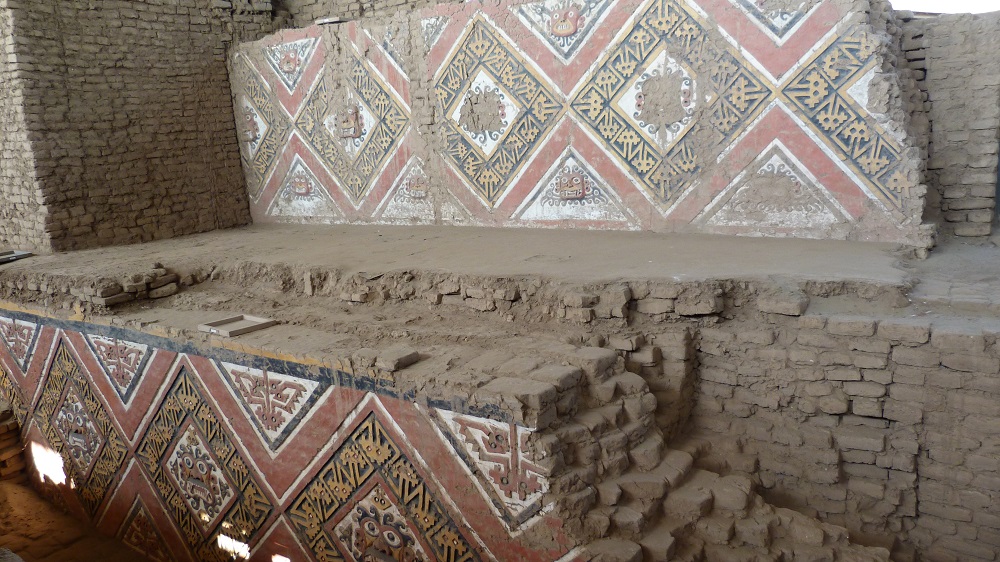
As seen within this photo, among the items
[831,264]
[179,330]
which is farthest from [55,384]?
[831,264]

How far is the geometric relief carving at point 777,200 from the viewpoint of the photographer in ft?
14.1

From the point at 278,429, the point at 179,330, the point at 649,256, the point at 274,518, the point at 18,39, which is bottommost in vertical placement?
the point at 274,518

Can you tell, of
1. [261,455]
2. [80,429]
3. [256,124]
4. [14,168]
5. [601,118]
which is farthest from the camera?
[256,124]

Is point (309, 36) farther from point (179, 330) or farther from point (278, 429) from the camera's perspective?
point (278, 429)

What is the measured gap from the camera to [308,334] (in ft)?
12.1

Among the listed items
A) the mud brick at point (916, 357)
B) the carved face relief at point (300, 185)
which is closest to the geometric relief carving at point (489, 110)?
the carved face relief at point (300, 185)

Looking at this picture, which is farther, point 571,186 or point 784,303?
point 571,186

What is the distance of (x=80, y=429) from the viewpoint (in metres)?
4.85

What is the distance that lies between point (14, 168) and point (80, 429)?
2973mm

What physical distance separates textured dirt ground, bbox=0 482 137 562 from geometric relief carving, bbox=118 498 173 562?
0.21 ft

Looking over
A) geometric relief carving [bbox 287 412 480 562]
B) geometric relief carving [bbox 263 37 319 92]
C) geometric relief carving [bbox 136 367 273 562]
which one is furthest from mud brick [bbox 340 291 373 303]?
geometric relief carving [bbox 263 37 319 92]

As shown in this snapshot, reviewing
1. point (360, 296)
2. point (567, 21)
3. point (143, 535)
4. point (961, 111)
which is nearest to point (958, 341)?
point (961, 111)

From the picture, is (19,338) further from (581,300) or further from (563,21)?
(563,21)

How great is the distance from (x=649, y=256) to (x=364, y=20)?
3.70 m
